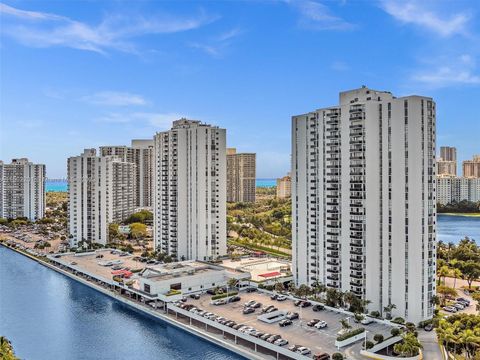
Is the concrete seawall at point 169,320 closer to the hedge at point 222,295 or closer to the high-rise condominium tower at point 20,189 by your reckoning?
the hedge at point 222,295

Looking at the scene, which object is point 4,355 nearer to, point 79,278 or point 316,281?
point 316,281

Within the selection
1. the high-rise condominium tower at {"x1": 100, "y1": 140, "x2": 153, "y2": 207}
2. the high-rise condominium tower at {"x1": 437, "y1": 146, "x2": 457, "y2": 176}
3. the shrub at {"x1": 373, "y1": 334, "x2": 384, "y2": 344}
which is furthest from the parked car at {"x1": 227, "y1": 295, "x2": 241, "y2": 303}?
the high-rise condominium tower at {"x1": 437, "y1": 146, "x2": 457, "y2": 176}

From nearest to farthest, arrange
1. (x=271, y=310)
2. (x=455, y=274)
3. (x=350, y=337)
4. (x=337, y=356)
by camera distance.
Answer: (x=337, y=356), (x=350, y=337), (x=271, y=310), (x=455, y=274)

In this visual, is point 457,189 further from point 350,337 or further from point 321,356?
point 321,356


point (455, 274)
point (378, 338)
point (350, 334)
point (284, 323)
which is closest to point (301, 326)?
point (284, 323)

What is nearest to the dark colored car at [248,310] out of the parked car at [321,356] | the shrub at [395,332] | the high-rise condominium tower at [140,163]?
the parked car at [321,356]

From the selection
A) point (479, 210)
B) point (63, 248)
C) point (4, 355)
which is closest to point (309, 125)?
point (4, 355)
